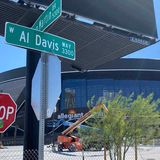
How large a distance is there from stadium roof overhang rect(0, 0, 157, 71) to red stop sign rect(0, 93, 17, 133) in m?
7.27

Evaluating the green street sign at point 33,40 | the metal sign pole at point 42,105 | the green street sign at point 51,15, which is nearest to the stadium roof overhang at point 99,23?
the green street sign at point 51,15

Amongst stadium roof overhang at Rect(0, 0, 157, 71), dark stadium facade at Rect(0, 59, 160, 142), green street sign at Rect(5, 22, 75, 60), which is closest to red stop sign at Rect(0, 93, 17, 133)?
green street sign at Rect(5, 22, 75, 60)

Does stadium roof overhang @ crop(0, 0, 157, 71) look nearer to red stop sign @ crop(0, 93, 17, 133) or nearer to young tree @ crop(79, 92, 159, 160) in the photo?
young tree @ crop(79, 92, 159, 160)

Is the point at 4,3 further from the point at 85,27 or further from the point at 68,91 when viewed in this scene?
the point at 68,91

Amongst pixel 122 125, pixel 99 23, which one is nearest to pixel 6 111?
pixel 122 125

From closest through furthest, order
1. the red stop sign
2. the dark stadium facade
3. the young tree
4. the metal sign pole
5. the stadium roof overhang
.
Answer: the red stop sign
the metal sign pole
the young tree
the stadium roof overhang
the dark stadium facade

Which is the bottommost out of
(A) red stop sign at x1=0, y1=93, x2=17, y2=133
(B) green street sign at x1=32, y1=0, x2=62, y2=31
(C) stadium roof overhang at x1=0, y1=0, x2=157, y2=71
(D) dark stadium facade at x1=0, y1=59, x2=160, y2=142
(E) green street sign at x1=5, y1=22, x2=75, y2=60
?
(A) red stop sign at x1=0, y1=93, x2=17, y2=133

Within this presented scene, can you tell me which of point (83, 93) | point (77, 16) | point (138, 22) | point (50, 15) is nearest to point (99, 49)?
point (138, 22)

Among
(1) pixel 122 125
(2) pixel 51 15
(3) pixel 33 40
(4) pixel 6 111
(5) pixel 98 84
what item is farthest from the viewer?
(5) pixel 98 84

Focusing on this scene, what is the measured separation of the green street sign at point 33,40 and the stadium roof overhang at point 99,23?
5738 mm

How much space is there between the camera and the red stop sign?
Result: 508 cm

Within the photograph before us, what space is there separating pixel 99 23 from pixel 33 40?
804 cm

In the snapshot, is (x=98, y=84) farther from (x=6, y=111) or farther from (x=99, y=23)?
(x=6, y=111)

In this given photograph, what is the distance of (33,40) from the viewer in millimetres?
6250
